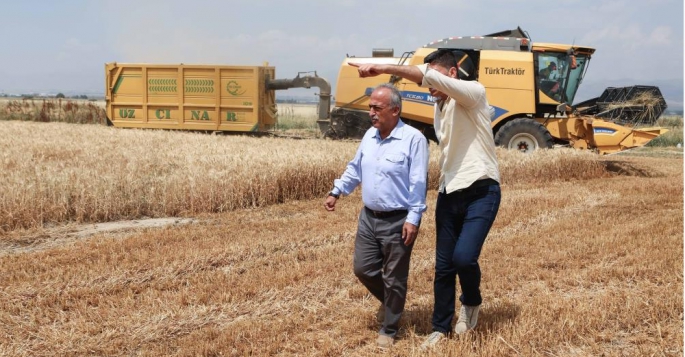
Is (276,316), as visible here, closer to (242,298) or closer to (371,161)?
(242,298)

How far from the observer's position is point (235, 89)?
22266 millimetres

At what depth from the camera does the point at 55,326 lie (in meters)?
4.79

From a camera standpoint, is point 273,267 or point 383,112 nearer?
point 383,112

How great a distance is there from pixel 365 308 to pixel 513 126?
11.2 metres

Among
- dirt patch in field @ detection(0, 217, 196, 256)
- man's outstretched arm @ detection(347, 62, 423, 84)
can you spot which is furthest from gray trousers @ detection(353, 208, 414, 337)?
dirt patch in field @ detection(0, 217, 196, 256)

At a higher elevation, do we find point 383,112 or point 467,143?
point 383,112

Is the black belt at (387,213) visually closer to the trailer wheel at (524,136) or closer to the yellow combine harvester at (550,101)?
the yellow combine harvester at (550,101)

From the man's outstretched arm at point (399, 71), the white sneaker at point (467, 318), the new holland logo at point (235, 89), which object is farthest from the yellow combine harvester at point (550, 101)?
the man's outstretched arm at point (399, 71)

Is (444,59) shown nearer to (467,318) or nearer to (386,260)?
(386,260)

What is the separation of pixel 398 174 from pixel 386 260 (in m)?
0.60

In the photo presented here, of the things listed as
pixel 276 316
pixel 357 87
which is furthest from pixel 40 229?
pixel 357 87

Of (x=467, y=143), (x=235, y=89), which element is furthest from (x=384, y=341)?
(x=235, y=89)

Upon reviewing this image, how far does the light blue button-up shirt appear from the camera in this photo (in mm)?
4422

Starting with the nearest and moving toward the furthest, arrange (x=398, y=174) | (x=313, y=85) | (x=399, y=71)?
(x=399, y=71) < (x=398, y=174) < (x=313, y=85)
